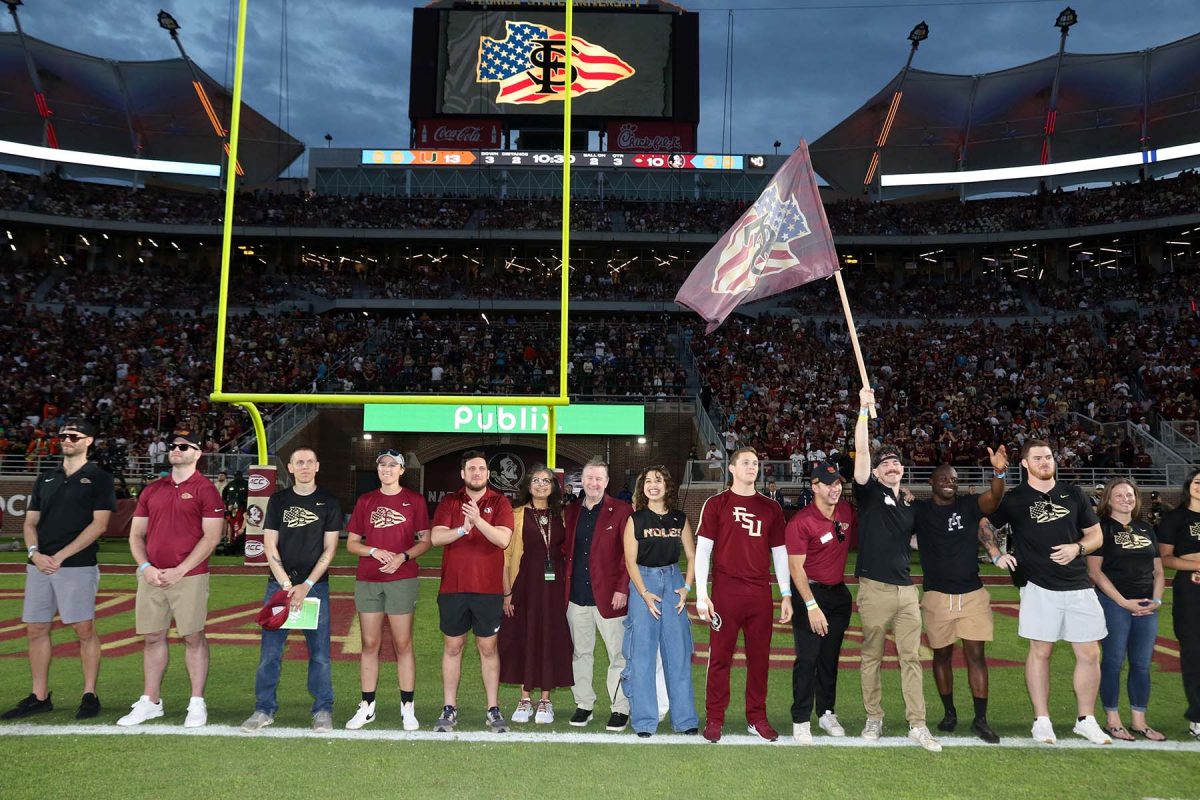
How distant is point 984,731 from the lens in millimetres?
5395

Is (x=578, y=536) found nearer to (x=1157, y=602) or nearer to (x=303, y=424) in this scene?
(x=1157, y=602)

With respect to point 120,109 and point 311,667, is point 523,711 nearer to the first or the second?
point 311,667

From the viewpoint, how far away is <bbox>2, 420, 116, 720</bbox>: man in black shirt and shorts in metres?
5.75

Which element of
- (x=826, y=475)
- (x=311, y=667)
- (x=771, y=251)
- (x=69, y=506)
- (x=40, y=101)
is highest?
(x=40, y=101)

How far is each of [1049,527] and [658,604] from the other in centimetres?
272

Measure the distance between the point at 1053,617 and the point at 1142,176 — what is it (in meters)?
41.5

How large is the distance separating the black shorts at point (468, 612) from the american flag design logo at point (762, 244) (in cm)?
333

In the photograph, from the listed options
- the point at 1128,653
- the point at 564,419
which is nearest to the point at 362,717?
the point at 1128,653

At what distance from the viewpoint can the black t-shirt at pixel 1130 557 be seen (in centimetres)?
573

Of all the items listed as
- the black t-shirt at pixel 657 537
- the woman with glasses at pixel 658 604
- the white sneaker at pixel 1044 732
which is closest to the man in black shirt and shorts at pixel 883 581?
the white sneaker at pixel 1044 732

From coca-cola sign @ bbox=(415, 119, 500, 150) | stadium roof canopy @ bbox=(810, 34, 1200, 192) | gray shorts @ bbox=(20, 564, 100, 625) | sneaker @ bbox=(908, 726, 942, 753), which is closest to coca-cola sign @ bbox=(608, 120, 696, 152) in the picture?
coca-cola sign @ bbox=(415, 119, 500, 150)

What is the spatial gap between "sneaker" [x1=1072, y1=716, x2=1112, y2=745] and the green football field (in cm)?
8

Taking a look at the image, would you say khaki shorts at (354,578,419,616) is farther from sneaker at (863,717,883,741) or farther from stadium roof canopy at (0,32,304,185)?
stadium roof canopy at (0,32,304,185)

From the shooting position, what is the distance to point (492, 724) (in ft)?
17.9
